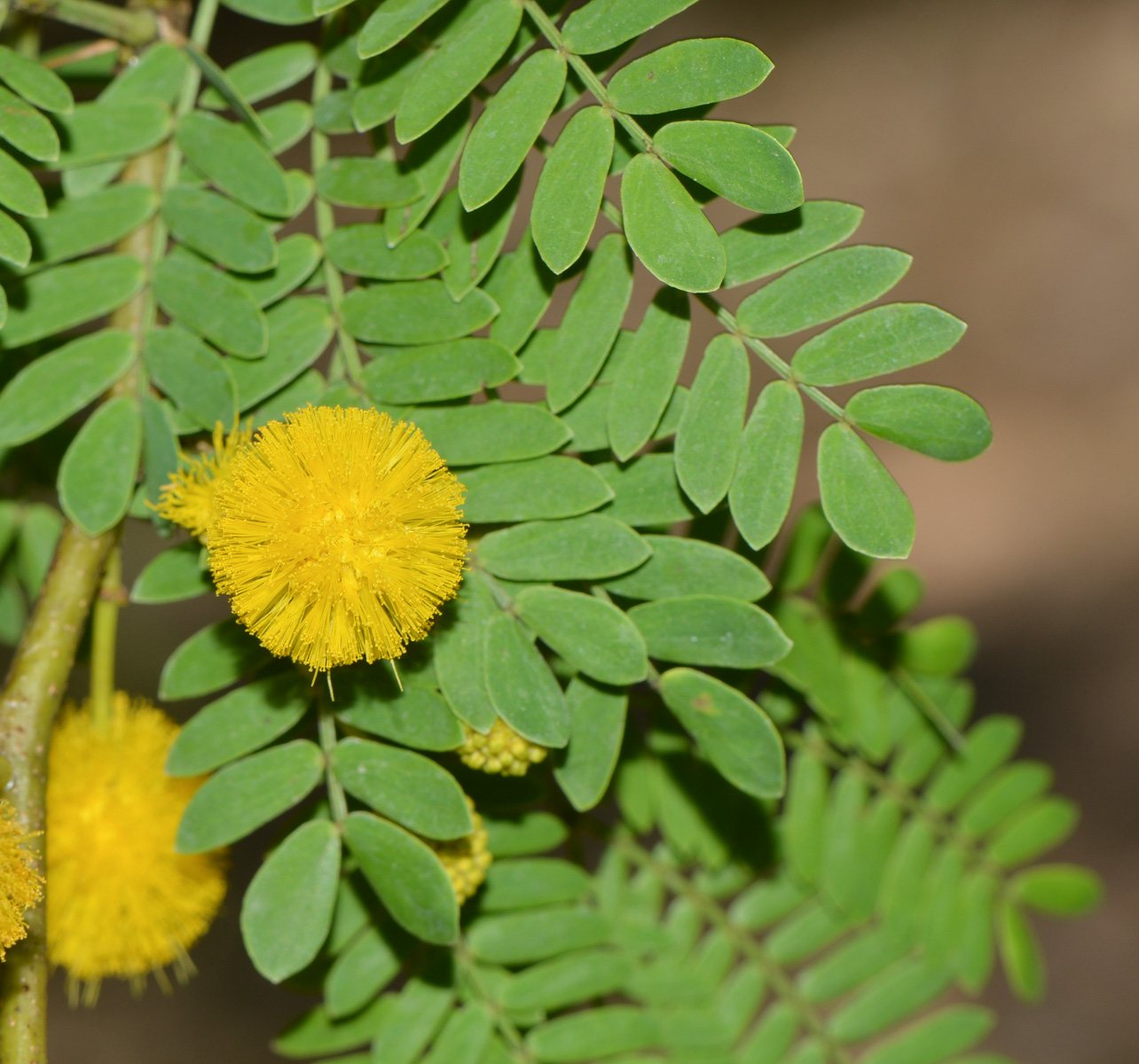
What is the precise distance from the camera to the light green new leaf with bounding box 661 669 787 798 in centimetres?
112

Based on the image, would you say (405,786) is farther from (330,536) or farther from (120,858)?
(120,858)

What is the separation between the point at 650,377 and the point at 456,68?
37 centimetres

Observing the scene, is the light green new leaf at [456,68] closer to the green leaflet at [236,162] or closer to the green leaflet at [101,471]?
the green leaflet at [236,162]

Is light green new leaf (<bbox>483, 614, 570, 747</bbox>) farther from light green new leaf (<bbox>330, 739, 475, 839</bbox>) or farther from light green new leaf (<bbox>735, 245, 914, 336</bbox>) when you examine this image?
light green new leaf (<bbox>735, 245, 914, 336</bbox>)

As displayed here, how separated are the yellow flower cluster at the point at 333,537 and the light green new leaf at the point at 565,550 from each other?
17 centimetres

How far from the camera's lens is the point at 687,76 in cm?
97

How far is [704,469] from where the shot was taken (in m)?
1.06

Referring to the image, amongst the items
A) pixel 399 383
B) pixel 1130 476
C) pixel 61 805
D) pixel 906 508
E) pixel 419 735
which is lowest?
pixel 1130 476

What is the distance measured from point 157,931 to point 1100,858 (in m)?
3.06

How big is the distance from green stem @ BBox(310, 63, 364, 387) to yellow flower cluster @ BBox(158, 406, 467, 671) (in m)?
0.25

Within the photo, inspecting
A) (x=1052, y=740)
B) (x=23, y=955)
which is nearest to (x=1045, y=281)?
(x=1052, y=740)

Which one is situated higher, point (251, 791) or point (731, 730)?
point (251, 791)

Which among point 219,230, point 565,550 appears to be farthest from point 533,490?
point 219,230

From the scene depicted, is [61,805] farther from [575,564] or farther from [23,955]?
[575,564]
